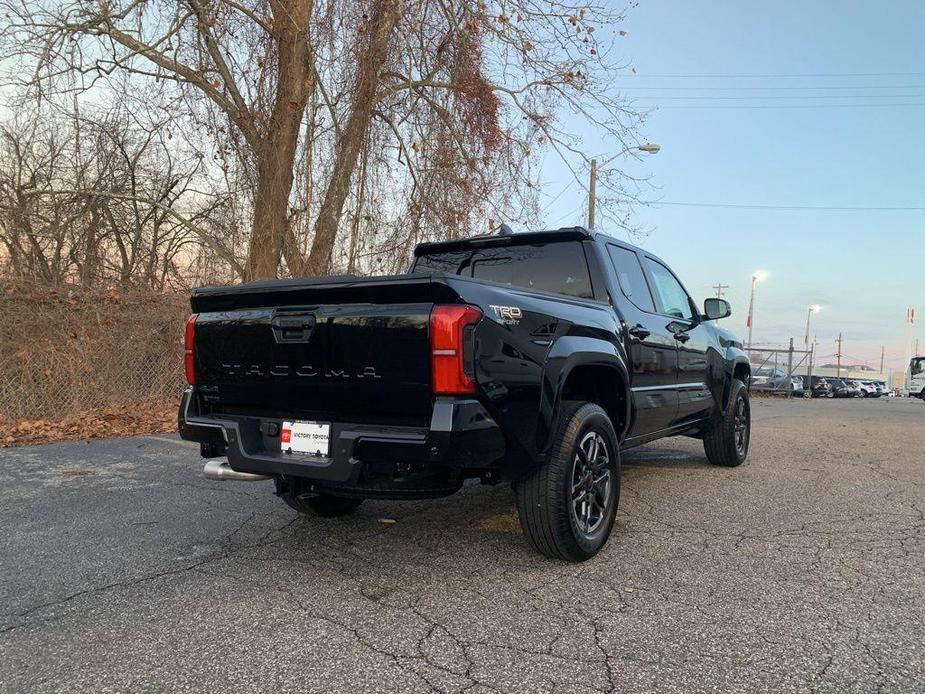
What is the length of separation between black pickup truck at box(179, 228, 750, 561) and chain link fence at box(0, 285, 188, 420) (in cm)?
615

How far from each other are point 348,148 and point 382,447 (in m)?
8.73

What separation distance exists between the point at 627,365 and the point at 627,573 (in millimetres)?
1355

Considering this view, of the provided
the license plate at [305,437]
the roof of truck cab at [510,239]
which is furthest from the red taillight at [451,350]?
the roof of truck cab at [510,239]

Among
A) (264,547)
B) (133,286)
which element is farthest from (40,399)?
(264,547)

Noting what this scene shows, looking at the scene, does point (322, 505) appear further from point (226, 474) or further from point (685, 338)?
point (685, 338)

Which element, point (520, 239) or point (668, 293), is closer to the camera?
point (520, 239)

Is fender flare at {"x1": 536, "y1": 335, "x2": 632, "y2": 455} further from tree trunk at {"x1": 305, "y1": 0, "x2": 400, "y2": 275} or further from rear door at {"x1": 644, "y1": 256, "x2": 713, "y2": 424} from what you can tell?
tree trunk at {"x1": 305, "y1": 0, "x2": 400, "y2": 275}

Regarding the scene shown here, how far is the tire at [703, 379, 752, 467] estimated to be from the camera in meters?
6.11

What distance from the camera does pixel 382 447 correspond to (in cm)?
283

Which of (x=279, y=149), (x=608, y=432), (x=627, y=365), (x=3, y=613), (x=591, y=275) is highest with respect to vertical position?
(x=279, y=149)

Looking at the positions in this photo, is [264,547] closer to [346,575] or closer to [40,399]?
[346,575]

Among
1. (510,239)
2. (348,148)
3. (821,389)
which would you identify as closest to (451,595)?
(510,239)

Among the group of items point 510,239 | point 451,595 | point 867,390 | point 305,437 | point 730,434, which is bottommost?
point 867,390

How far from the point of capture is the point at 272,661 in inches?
95.3
